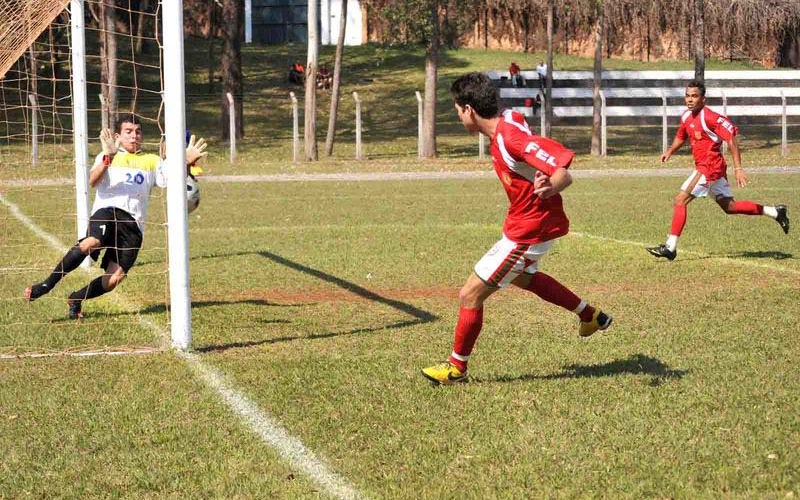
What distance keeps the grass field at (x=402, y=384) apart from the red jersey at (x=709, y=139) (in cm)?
102

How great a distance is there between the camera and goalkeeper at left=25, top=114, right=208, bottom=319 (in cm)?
941

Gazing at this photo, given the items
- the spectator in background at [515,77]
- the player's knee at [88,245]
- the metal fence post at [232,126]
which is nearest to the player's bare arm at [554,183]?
the player's knee at [88,245]

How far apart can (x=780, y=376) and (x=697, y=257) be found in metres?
6.12

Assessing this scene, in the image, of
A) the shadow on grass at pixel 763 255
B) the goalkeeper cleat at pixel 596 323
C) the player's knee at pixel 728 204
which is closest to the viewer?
the goalkeeper cleat at pixel 596 323

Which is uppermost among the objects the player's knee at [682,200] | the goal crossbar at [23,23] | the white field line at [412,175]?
the goal crossbar at [23,23]

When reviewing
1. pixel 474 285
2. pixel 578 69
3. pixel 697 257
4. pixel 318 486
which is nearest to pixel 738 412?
pixel 474 285

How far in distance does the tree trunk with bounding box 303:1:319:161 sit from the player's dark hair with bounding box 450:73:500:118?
2585 cm

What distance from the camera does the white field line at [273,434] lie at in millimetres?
5160

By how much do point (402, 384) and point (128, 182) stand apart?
3614 mm

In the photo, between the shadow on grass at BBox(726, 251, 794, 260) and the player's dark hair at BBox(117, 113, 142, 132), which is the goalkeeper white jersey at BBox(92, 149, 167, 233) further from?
the shadow on grass at BBox(726, 251, 794, 260)

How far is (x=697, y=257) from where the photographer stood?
13.1m

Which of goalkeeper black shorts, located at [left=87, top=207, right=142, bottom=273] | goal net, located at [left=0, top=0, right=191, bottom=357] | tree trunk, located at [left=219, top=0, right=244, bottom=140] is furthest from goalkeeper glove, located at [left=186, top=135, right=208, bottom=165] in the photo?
tree trunk, located at [left=219, top=0, right=244, bottom=140]

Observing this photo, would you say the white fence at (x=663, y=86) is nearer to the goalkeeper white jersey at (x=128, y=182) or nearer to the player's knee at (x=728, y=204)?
the player's knee at (x=728, y=204)

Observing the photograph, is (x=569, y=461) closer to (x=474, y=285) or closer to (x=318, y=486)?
(x=318, y=486)
